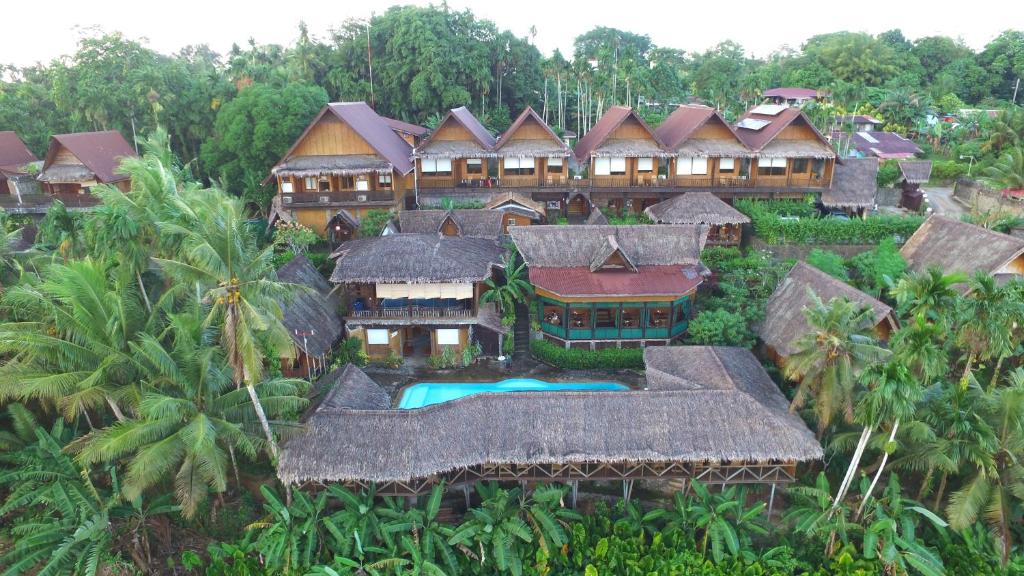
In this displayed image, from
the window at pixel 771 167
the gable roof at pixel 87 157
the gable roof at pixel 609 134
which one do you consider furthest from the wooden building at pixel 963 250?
the gable roof at pixel 87 157

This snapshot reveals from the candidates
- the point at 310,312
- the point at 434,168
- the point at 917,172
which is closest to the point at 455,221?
the point at 434,168

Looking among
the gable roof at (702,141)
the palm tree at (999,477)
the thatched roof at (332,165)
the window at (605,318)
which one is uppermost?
the gable roof at (702,141)

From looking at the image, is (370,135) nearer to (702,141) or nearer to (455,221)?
(455,221)

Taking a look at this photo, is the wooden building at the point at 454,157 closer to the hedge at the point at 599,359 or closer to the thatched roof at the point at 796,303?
the hedge at the point at 599,359

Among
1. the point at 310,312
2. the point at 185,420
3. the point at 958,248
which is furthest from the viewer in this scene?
the point at 958,248

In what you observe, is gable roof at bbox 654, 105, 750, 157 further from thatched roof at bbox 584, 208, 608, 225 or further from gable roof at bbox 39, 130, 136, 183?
gable roof at bbox 39, 130, 136, 183

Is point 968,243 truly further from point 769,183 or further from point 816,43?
point 816,43
